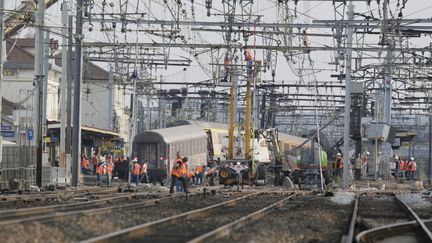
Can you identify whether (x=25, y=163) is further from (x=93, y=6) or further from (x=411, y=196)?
(x=411, y=196)

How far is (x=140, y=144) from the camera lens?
175ft

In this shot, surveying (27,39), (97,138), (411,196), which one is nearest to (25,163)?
(411,196)

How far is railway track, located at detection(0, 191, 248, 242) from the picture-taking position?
13297 mm

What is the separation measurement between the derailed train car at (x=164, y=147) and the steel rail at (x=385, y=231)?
32788 millimetres

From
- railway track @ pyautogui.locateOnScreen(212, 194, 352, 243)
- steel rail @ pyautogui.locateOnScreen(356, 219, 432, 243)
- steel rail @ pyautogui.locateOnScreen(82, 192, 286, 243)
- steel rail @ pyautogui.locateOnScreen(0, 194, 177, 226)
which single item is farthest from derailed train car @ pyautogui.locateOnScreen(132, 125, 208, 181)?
steel rail @ pyautogui.locateOnScreen(356, 219, 432, 243)

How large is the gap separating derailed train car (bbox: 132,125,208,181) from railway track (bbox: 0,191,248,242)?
2937 cm

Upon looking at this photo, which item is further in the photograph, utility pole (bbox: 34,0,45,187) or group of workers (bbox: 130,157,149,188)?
group of workers (bbox: 130,157,149,188)

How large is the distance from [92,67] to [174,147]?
54250mm

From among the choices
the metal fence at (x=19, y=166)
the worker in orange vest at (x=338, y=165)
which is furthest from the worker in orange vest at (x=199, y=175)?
the metal fence at (x=19, y=166)

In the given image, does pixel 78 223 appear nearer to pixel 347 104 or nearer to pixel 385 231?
pixel 385 231

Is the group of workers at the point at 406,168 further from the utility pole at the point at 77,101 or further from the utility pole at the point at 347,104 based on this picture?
the utility pole at the point at 77,101

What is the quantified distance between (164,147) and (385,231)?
34984 mm

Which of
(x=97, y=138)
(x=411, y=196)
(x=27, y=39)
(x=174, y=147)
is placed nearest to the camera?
(x=411, y=196)

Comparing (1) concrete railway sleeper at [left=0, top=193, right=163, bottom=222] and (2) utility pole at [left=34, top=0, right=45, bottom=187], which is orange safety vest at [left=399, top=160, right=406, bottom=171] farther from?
(1) concrete railway sleeper at [left=0, top=193, right=163, bottom=222]
